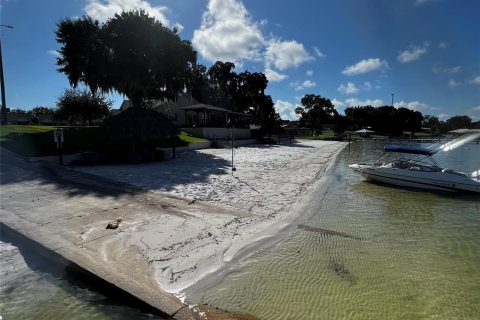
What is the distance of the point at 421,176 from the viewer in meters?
14.8

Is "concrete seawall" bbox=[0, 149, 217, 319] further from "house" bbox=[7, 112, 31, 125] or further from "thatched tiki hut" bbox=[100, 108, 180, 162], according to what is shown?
"house" bbox=[7, 112, 31, 125]

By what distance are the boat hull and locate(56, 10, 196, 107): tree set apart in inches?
866

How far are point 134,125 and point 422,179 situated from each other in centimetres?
1627

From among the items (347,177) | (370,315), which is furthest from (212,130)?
(370,315)

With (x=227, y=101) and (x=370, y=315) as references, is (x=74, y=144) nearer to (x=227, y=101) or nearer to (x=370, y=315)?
(x=370, y=315)

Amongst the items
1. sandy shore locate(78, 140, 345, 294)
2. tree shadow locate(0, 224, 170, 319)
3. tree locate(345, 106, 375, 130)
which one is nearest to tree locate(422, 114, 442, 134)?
tree locate(345, 106, 375, 130)

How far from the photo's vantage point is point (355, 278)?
575 cm

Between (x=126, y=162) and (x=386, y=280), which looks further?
(x=126, y=162)

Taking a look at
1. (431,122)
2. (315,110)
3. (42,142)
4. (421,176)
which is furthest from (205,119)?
(431,122)

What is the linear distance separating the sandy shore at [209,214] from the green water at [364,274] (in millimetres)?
628

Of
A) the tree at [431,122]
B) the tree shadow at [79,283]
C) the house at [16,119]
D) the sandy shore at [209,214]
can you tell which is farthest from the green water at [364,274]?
the tree at [431,122]

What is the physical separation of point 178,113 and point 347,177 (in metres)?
35.3

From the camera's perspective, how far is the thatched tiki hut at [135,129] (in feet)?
61.1

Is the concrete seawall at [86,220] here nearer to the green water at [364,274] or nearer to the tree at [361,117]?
the green water at [364,274]
